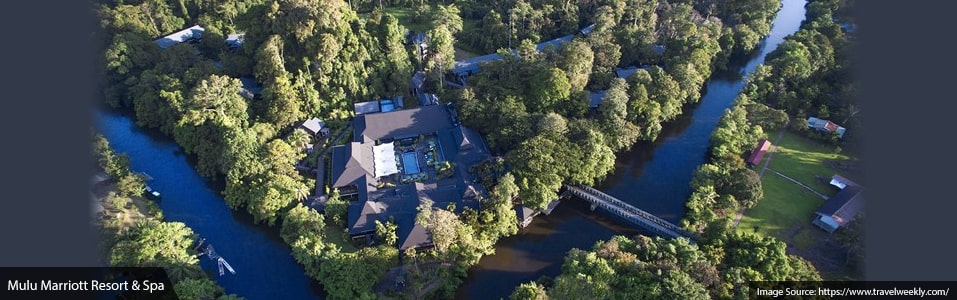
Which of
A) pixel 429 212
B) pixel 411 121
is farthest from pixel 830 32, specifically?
pixel 429 212

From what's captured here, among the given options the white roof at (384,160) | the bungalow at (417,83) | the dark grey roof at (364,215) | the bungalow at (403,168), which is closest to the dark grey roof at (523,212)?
the bungalow at (403,168)

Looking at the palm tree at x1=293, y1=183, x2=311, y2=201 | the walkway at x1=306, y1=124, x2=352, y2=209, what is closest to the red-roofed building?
the walkway at x1=306, y1=124, x2=352, y2=209

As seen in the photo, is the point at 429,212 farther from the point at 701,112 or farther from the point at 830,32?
the point at 830,32

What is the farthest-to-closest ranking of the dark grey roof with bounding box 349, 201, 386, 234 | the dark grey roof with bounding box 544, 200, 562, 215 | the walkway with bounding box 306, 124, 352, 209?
the dark grey roof with bounding box 544, 200, 562, 215, the walkway with bounding box 306, 124, 352, 209, the dark grey roof with bounding box 349, 201, 386, 234

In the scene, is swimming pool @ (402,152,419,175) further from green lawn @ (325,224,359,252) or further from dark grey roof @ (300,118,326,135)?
dark grey roof @ (300,118,326,135)

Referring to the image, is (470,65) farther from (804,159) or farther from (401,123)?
(804,159)
